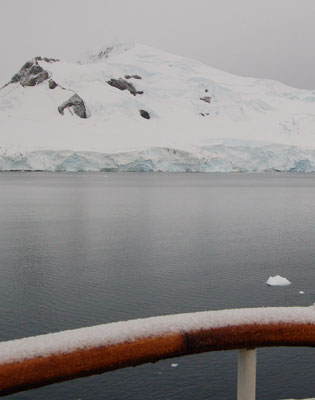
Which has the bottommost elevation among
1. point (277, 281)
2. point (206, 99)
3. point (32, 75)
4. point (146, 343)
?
point (277, 281)

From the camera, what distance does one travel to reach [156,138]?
56906 millimetres

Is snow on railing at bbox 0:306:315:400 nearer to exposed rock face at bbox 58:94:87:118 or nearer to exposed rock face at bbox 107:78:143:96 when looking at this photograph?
exposed rock face at bbox 58:94:87:118

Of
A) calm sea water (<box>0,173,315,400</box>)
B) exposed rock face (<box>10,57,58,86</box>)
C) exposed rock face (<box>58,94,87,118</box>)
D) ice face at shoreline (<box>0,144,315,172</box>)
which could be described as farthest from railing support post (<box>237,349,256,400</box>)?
exposed rock face (<box>10,57,58,86</box>)

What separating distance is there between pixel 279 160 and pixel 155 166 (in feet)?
41.8

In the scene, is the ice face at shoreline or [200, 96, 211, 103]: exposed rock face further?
[200, 96, 211, 103]: exposed rock face

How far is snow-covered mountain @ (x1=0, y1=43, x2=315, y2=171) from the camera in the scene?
48750 millimetres

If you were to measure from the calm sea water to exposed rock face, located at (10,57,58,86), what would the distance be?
5737 centimetres

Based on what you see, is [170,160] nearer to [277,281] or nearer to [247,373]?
[277,281]

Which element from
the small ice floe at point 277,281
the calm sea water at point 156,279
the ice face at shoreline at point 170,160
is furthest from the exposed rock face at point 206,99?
the small ice floe at point 277,281

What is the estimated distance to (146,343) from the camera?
108cm

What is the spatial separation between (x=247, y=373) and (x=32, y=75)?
76254 millimetres

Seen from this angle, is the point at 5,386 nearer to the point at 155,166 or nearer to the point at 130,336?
the point at 130,336

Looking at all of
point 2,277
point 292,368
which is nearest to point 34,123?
point 2,277

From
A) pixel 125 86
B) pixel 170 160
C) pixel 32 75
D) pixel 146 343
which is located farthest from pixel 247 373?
pixel 32 75
